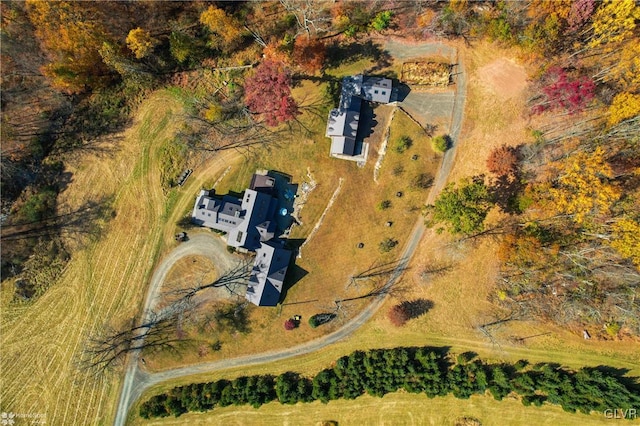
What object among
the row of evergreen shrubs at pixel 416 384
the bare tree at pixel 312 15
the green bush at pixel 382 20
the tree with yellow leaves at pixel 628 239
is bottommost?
the row of evergreen shrubs at pixel 416 384

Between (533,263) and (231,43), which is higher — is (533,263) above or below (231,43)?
below

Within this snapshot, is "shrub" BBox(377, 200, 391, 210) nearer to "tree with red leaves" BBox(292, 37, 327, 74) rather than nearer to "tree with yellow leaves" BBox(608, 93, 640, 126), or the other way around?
"tree with red leaves" BBox(292, 37, 327, 74)

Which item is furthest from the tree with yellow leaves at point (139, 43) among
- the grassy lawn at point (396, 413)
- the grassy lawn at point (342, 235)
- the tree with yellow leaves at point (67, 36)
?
the grassy lawn at point (396, 413)

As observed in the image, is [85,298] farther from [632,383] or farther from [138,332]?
[632,383]

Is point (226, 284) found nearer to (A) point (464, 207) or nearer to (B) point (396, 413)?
(B) point (396, 413)

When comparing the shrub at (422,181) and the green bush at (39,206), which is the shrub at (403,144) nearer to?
the shrub at (422,181)

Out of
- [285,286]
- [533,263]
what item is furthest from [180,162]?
[533,263]

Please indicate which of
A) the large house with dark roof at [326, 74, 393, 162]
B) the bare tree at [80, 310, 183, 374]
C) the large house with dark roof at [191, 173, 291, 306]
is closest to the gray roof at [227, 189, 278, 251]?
the large house with dark roof at [191, 173, 291, 306]
